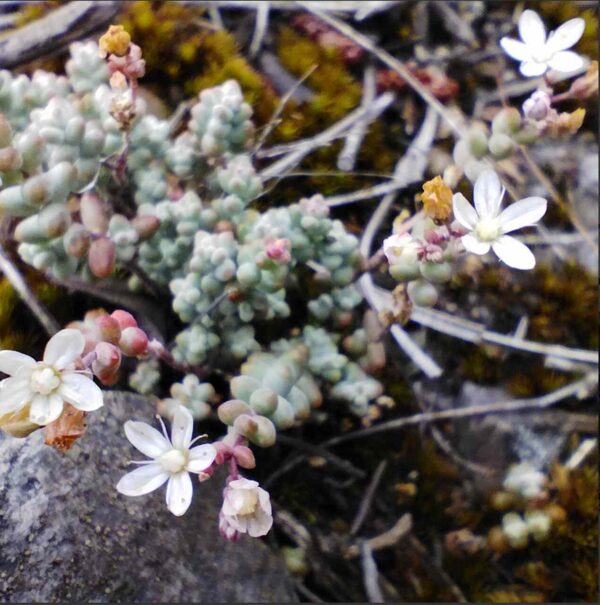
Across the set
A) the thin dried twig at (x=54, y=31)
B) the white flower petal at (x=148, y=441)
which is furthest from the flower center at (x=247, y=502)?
the thin dried twig at (x=54, y=31)

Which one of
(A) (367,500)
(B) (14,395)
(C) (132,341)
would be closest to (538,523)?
(A) (367,500)

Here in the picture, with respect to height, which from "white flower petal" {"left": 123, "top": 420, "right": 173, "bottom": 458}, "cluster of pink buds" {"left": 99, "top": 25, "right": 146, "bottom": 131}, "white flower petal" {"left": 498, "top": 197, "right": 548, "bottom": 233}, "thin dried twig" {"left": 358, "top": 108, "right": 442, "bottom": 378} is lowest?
"thin dried twig" {"left": 358, "top": 108, "right": 442, "bottom": 378}

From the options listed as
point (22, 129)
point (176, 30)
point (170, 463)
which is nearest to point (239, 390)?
point (170, 463)

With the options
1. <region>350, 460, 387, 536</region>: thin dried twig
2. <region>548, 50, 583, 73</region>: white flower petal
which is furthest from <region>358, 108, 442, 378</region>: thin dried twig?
<region>548, 50, 583, 73</region>: white flower petal

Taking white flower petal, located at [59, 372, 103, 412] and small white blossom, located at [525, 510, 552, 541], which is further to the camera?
small white blossom, located at [525, 510, 552, 541]

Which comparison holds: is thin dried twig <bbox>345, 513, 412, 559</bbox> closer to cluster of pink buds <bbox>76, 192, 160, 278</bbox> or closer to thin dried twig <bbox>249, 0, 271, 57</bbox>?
cluster of pink buds <bbox>76, 192, 160, 278</bbox>

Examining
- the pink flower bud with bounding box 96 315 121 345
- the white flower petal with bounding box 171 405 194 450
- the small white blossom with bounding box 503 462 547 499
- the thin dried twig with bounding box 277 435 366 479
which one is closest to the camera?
the white flower petal with bounding box 171 405 194 450

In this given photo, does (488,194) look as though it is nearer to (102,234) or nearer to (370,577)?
(102,234)

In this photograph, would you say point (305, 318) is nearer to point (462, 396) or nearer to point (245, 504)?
point (462, 396)
